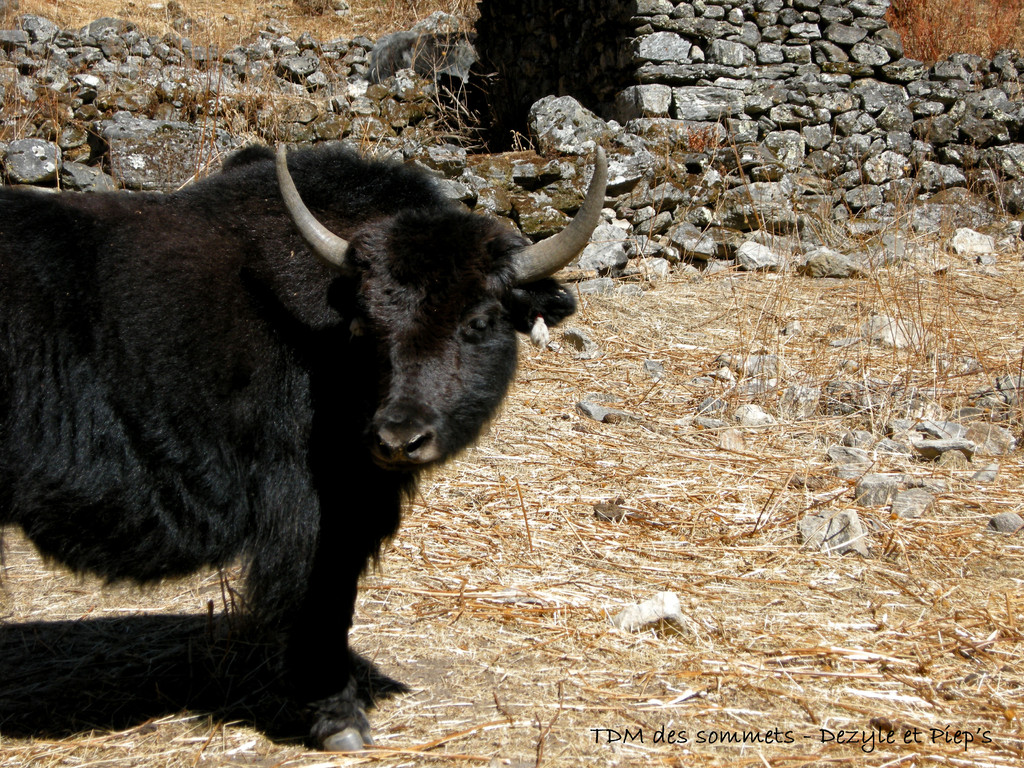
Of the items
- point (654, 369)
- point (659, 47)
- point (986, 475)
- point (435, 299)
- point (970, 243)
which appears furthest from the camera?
point (659, 47)

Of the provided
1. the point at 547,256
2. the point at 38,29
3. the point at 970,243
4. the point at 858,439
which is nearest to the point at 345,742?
the point at 547,256

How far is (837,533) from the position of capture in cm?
413

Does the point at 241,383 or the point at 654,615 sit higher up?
the point at 241,383

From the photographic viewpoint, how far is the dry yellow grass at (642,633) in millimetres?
2844

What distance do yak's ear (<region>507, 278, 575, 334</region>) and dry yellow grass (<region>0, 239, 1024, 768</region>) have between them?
4.10 ft

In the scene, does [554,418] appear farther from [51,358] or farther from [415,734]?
[51,358]

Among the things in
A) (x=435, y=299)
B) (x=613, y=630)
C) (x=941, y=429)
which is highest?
(x=435, y=299)

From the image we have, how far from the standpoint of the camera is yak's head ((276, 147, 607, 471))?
8.84ft

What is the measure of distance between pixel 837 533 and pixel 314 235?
2763mm

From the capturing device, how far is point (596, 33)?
10.8 meters

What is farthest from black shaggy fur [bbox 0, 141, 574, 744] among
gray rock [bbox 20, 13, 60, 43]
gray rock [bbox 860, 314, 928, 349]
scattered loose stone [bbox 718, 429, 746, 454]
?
gray rock [bbox 20, 13, 60, 43]

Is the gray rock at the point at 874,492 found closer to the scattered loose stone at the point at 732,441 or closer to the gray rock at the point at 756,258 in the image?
the scattered loose stone at the point at 732,441

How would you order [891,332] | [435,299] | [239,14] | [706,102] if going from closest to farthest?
[435,299]
[891,332]
[706,102]
[239,14]

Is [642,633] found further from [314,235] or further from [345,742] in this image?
[314,235]
